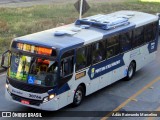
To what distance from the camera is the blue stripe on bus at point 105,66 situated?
14.0 metres

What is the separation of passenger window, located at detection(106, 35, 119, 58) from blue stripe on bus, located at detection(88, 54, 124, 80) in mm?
187

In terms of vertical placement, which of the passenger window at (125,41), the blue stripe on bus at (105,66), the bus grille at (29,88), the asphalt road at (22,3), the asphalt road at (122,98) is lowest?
the asphalt road at (22,3)

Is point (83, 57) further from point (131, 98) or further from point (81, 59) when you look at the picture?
point (131, 98)

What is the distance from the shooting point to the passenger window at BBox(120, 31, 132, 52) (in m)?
15.9

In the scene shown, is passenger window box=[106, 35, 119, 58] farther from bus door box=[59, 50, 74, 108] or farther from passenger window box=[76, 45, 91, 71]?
bus door box=[59, 50, 74, 108]

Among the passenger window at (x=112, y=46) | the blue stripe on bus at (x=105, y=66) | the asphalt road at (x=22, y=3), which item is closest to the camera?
the blue stripe on bus at (x=105, y=66)

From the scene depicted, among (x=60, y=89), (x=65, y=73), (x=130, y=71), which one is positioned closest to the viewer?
(x=60, y=89)

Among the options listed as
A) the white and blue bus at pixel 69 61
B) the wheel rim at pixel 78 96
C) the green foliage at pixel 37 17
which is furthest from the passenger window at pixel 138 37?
the green foliage at pixel 37 17

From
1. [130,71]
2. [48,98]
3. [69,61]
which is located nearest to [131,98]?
[130,71]

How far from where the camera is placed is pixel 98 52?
14.3 metres

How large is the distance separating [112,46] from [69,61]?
3159mm

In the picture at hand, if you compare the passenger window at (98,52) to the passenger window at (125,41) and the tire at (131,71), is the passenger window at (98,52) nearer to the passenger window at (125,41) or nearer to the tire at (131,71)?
the passenger window at (125,41)

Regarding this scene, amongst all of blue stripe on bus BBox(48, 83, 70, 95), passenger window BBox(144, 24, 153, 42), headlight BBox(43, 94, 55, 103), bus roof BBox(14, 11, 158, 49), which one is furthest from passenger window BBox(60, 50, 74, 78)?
passenger window BBox(144, 24, 153, 42)

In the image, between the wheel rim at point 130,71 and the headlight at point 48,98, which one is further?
the wheel rim at point 130,71
